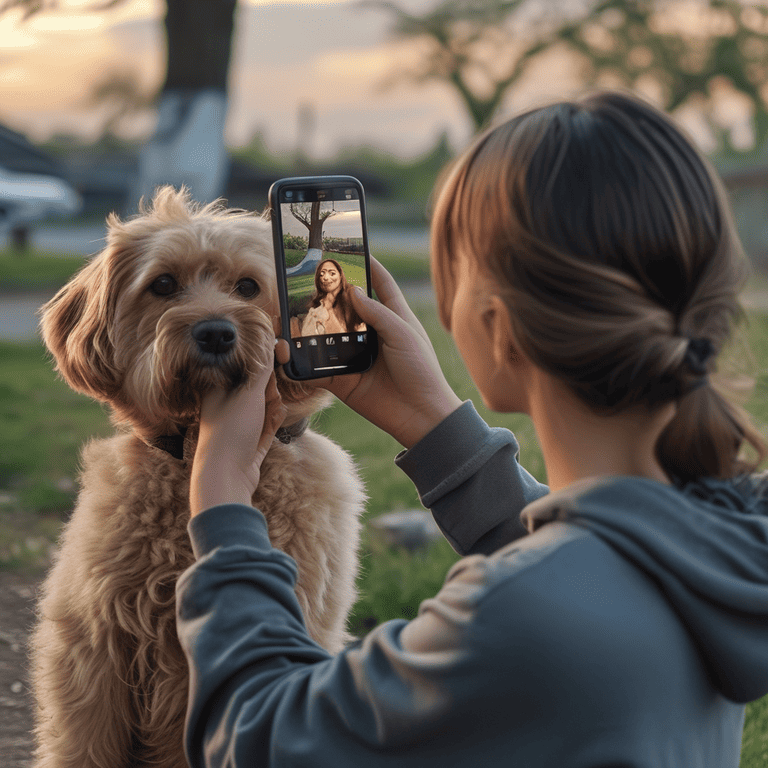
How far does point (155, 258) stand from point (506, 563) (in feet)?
5.10

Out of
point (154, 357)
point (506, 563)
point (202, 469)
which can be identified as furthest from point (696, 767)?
point (154, 357)

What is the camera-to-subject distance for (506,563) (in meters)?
1.12

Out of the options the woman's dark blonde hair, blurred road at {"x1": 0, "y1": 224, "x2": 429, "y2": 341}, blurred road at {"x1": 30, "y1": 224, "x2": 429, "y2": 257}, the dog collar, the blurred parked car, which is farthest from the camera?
the blurred parked car

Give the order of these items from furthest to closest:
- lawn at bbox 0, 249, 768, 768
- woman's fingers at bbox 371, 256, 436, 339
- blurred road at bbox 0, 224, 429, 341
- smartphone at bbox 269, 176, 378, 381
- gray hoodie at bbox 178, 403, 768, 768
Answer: blurred road at bbox 0, 224, 429, 341 → lawn at bbox 0, 249, 768, 768 → woman's fingers at bbox 371, 256, 436, 339 → smartphone at bbox 269, 176, 378, 381 → gray hoodie at bbox 178, 403, 768, 768

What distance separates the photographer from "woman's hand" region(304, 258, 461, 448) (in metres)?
2.02

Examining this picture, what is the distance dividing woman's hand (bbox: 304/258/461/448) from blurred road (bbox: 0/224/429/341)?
23.6 feet

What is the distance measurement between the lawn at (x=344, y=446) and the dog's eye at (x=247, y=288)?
634 millimetres

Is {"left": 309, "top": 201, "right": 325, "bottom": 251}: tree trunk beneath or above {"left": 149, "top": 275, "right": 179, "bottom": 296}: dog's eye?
above

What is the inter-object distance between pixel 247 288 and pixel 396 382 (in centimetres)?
59

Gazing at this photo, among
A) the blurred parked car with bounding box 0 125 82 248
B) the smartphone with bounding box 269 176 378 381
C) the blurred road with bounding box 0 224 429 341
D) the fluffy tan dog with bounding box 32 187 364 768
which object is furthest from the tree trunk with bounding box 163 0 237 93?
the smartphone with bounding box 269 176 378 381

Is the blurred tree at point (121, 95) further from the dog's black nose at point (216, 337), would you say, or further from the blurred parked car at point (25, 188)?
the dog's black nose at point (216, 337)

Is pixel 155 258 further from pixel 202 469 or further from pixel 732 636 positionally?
pixel 732 636

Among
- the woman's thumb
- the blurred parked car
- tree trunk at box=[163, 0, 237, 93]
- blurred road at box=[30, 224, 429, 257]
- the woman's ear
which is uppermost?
tree trunk at box=[163, 0, 237, 93]

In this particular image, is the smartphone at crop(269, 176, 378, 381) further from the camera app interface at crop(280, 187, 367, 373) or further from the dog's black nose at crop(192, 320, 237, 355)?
the dog's black nose at crop(192, 320, 237, 355)
